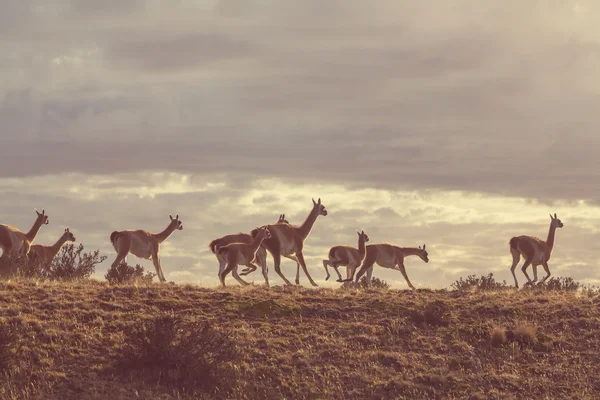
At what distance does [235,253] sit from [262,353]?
8297mm

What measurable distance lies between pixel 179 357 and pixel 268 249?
419 inches

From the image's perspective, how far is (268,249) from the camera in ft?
109

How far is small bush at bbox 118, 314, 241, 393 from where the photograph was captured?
22.4 m

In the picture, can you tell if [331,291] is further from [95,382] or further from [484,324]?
[95,382]

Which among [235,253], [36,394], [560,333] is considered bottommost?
[36,394]

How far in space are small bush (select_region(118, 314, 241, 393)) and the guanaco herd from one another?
7.83 meters

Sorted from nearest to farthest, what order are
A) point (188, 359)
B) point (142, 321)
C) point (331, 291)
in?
point (188, 359) < point (142, 321) < point (331, 291)

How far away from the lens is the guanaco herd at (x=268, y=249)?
31812 millimetres

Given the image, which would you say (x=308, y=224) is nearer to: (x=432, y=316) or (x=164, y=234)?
(x=164, y=234)

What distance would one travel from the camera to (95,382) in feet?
71.7

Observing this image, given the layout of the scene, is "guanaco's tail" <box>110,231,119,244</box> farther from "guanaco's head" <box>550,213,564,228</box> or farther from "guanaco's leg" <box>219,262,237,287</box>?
"guanaco's head" <box>550,213,564,228</box>

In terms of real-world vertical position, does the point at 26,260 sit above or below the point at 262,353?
above

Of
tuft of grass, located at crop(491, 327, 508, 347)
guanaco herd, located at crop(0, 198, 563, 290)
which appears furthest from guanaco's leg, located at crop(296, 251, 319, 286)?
tuft of grass, located at crop(491, 327, 508, 347)

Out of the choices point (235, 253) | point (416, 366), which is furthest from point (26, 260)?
point (416, 366)
